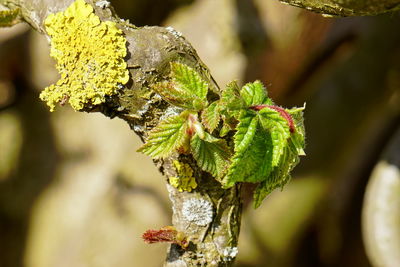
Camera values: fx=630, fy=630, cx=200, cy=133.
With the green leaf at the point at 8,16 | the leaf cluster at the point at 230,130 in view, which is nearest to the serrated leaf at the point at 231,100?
the leaf cluster at the point at 230,130

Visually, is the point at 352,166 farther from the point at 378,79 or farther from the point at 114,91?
the point at 114,91

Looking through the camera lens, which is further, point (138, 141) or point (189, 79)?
point (138, 141)

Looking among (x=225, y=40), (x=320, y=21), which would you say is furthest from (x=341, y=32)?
(x=225, y=40)

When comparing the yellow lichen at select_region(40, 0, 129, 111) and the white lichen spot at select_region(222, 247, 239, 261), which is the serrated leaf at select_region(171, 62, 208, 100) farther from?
the white lichen spot at select_region(222, 247, 239, 261)

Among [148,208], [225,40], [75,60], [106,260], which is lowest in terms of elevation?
[75,60]

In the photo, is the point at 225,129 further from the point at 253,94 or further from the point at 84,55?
the point at 84,55

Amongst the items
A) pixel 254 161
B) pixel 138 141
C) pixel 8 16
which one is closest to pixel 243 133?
pixel 254 161
